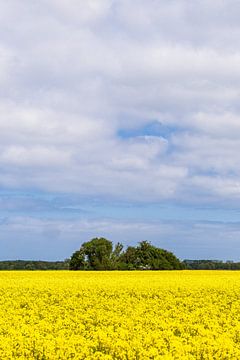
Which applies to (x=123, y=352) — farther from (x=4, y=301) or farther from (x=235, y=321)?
(x=4, y=301)

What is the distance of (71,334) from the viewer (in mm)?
15359

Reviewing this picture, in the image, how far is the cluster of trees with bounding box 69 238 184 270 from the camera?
90.6m

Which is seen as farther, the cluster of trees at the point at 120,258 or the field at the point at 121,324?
the cluster of trees at the point at 120,258

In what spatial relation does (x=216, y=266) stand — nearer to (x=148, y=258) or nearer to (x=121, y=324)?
(x=148, y=258)

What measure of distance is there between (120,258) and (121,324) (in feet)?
262

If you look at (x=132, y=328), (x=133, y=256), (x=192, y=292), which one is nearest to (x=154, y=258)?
(x=133, y=256)

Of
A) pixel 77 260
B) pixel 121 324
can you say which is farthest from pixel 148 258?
pixel 121 324

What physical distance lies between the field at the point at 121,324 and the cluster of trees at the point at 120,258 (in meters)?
59.8

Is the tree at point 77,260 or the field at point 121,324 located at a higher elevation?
the tree at point 77,260

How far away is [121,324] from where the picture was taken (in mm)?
17062

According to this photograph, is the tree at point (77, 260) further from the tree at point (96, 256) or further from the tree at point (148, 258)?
the tree at point (148, 258)

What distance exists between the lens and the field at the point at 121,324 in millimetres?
12508

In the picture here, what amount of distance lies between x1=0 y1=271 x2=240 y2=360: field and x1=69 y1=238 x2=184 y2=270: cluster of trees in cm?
5975

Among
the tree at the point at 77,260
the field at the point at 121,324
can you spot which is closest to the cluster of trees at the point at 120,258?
the tree at the point at 77,260
